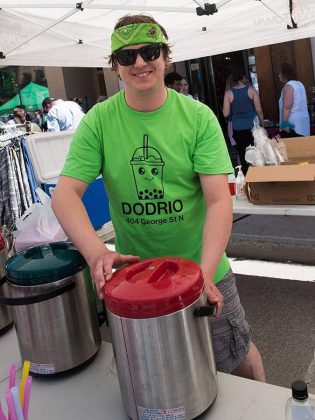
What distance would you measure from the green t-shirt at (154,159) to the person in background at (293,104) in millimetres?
4577

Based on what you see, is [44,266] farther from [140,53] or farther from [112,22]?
[112,22]

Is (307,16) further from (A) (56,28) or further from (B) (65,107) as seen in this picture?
(B) (65,107)

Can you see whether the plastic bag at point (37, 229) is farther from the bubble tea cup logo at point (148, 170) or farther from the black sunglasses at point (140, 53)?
the black sunglasses at point (140, 53)

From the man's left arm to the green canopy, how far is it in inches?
544

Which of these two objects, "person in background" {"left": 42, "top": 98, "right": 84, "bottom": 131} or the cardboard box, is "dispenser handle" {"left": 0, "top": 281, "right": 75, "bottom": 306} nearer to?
the cardboard box

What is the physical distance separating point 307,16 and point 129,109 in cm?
315

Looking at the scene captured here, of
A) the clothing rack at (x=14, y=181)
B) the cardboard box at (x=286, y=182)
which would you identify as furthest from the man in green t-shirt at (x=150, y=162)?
the clothing rack at (x=14, y=181)

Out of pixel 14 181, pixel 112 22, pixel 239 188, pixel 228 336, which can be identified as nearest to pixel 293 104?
pixel 112 22

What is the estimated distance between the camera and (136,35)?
1.28 metres

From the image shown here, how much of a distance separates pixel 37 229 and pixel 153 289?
1.45 meters

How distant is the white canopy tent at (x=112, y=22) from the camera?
3996 mm

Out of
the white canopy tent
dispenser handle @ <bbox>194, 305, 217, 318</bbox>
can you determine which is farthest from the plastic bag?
the white canopy tent

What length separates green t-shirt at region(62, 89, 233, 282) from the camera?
1.35 metres

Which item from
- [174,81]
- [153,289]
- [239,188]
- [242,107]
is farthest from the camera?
[242,107]
